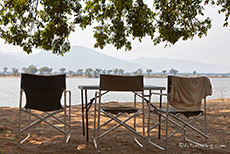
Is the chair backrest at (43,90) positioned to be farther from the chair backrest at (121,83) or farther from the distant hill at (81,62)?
the distant hill at (81,62)

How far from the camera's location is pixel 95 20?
820cm

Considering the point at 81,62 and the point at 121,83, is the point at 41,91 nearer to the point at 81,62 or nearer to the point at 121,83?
the point at 121,83

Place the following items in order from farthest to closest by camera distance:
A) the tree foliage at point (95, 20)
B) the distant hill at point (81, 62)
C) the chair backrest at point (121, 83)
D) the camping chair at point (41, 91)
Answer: the distant hill at point (81, 62), the tree foliage at point (95, 20), the camping chair at point (41, 91), the chair backrest at point (121, 83)

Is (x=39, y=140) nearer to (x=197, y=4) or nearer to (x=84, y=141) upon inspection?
(x=84, y=141)

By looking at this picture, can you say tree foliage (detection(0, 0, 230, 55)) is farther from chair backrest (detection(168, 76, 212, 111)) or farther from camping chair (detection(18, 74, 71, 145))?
camping chair (detection(18, 74, 71, 145))

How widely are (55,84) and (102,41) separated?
5539 mm

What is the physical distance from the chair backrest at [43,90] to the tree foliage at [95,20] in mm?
4083

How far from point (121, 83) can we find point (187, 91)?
0.75 meters

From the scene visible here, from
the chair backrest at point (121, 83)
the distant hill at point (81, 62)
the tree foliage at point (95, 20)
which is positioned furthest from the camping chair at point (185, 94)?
Answer: the distant hill at point (81, 62)

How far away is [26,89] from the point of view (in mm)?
2951

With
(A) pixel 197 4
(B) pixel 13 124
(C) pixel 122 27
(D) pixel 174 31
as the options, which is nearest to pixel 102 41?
(C) pixel 122 27

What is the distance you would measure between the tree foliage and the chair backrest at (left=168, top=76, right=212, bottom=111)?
3.83 m

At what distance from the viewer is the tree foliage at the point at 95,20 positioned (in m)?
6.93

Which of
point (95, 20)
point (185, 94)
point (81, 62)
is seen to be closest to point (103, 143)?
point (185, 94)
